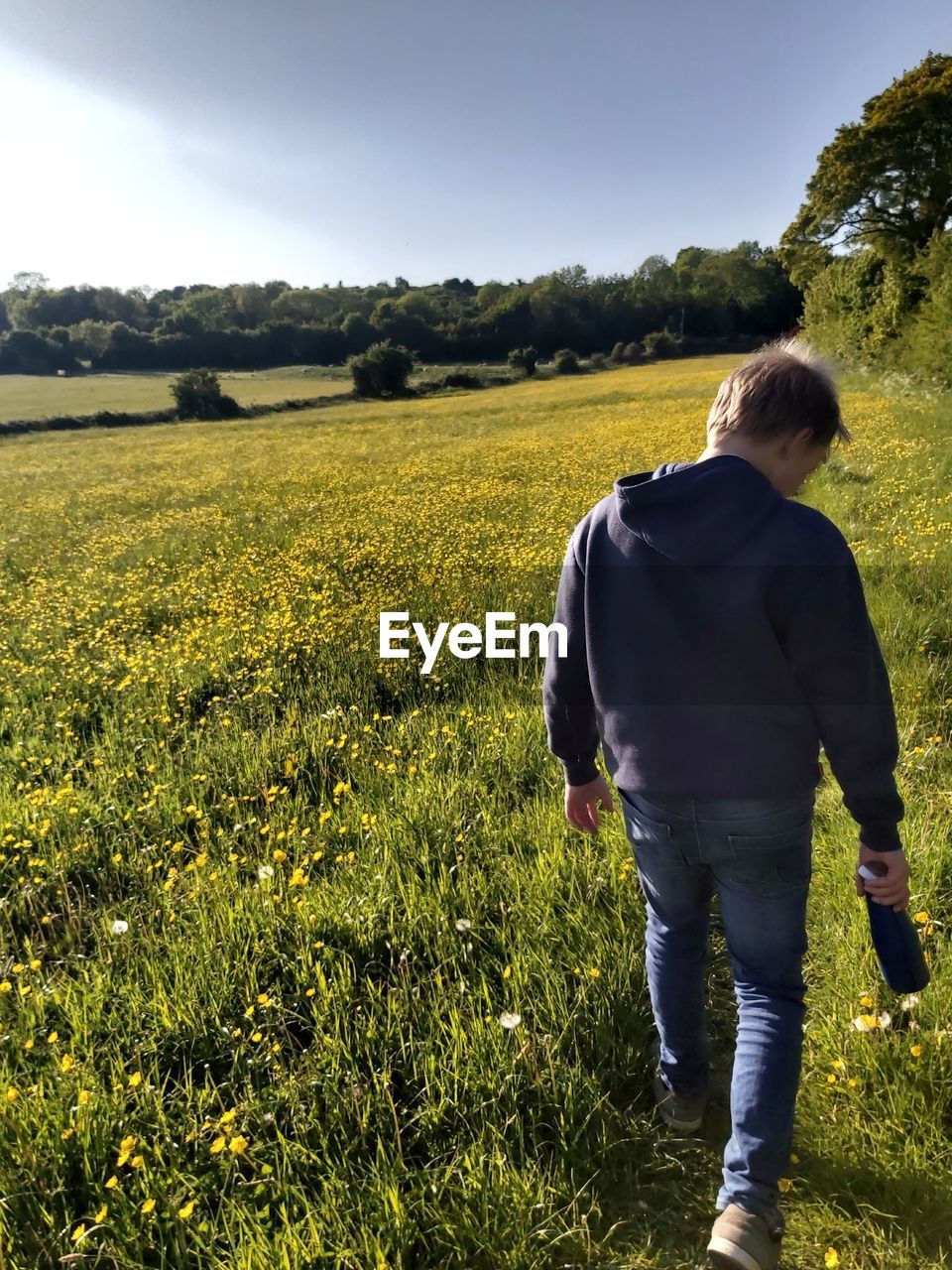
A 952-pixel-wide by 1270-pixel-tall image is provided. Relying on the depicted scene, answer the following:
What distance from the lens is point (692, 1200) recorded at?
1958mm

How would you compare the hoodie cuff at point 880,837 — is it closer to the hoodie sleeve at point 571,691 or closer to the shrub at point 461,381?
the hoodie sleeve at point 571,691

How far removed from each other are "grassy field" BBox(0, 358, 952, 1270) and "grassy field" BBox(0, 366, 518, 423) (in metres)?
48.6

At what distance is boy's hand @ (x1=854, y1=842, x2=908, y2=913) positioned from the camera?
175cm

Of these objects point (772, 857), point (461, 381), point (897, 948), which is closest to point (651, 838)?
point (772, 857)

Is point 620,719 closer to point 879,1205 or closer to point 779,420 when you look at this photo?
point 779,420

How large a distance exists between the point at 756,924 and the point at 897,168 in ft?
134

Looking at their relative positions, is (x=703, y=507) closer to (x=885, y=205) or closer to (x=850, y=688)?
(x=850, y=688)

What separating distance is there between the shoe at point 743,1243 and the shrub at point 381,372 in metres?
58.8

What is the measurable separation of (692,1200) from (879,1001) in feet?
2.78

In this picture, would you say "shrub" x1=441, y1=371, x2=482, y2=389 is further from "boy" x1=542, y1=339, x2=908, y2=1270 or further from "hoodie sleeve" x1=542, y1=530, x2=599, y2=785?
"boy" x1=542, y1=339, x2=908, y2=1270

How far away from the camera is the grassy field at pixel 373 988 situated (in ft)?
6.09

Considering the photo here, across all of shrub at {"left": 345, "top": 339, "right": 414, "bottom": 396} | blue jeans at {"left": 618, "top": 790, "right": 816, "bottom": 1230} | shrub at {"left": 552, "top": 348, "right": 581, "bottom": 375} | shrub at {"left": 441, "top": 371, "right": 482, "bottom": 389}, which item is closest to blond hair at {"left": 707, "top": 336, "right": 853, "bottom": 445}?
blue jeans at {"left": 618, "top": 790, "right": 816, "bottom": 1230}

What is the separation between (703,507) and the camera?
5.20ft

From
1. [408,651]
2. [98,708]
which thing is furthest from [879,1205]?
[98,708]
